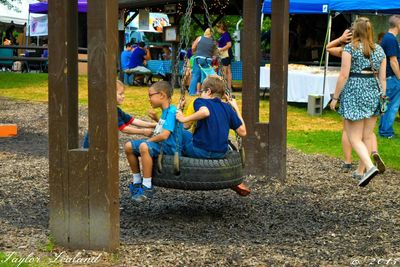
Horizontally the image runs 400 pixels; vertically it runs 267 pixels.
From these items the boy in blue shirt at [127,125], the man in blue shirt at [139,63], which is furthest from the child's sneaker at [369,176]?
the man in blue shirt at [139,63]

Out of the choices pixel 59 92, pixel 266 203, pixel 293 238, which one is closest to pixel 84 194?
pixel 59 92

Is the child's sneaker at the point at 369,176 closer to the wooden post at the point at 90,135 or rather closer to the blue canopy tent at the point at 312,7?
the wooden post at the point at 90,135

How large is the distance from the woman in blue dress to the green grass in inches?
57.7

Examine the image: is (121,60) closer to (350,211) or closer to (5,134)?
(5,134)

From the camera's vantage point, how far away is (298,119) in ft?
48.9

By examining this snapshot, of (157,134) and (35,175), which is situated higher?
(157,134)

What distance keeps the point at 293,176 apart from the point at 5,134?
511cm

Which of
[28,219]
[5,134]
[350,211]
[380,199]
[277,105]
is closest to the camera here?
[28,219]

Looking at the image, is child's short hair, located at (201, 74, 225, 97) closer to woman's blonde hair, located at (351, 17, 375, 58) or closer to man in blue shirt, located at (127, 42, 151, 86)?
woman's blonde hair, located at (351, 17, 375, 58)

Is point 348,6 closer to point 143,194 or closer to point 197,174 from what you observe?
point 143,194

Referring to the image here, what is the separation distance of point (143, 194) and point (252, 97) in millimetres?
2371

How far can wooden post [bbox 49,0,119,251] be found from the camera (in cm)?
490

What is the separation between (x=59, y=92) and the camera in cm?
505
